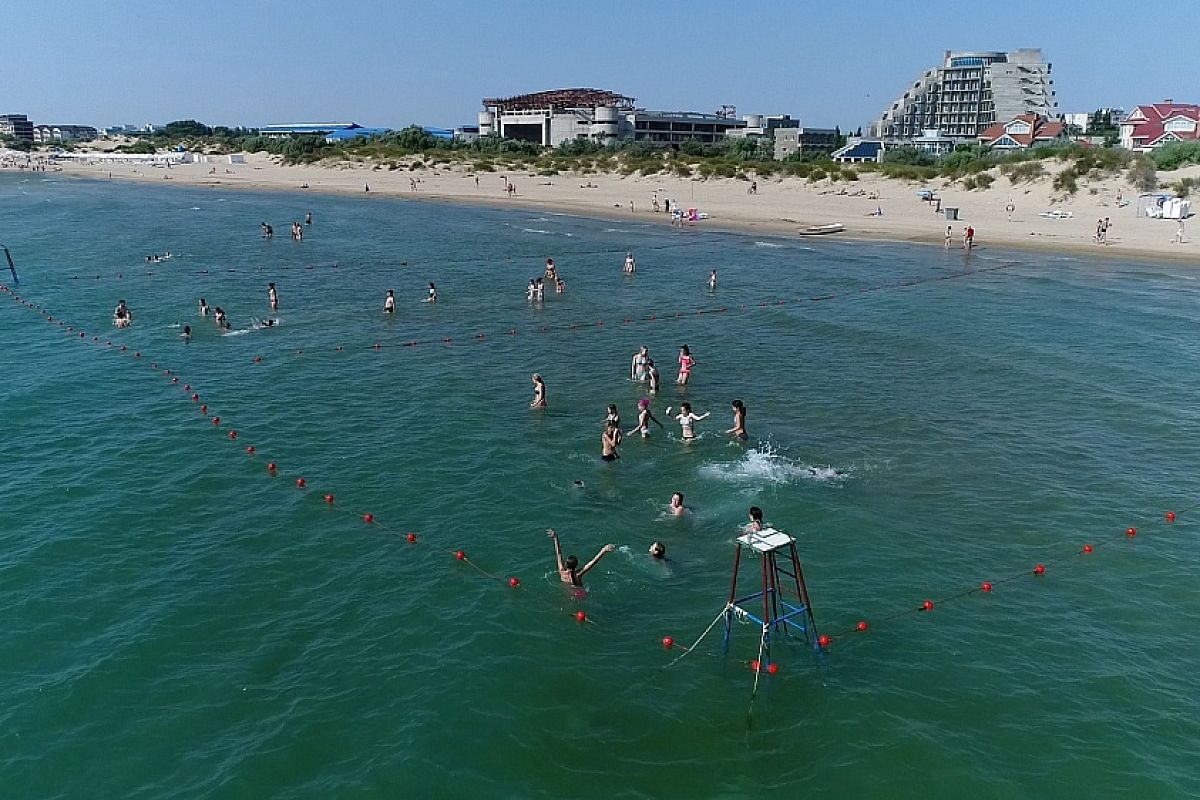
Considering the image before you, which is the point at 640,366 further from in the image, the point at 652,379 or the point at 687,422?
the point at 687,422

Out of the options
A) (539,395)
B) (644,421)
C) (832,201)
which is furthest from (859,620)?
(832,201)

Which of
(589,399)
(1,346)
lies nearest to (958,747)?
(589,399)

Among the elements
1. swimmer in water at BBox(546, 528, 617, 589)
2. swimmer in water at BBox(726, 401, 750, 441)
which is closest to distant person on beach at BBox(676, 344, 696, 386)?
swimmer in water at BBox(726, 401, 750, 441)

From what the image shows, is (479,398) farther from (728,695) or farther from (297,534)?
(728,695)

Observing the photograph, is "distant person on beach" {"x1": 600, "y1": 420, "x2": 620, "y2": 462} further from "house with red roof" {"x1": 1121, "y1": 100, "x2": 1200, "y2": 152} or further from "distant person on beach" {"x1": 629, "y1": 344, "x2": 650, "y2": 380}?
"house with red roof" {"x1": 1121, "y1": 100, "x2": 1200, "y2": 152}

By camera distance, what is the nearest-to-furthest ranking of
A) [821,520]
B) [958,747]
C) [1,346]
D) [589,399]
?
[958,747], [821,520], [589,399], [1,346]

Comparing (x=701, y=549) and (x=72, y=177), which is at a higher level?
(x=72, y=177)
